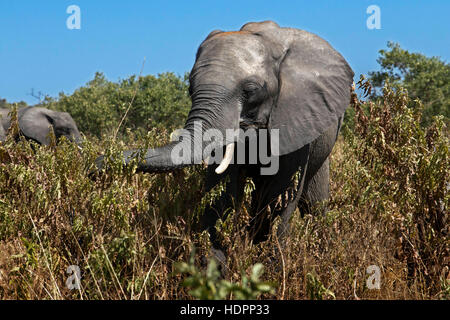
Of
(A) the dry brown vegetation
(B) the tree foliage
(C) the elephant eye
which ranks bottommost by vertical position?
(A) the dry brown vegetation

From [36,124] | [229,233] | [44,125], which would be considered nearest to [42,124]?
[44,125]

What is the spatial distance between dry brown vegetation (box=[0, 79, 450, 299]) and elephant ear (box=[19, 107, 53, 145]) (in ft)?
36.8

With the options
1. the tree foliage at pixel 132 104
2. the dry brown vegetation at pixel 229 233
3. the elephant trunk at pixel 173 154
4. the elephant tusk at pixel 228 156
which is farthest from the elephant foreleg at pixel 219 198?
the tree foliage at pixel 132 104

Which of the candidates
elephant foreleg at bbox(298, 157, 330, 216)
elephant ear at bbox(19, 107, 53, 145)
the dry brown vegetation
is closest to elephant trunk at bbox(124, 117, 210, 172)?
the dry brown vegetation

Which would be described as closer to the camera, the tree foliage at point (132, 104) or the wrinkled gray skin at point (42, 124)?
the wrinkled gray skin at point (42, 124)

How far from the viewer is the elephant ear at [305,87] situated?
197 inches

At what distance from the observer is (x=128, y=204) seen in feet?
14.8

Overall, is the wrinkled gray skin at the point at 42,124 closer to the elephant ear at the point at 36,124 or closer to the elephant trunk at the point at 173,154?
the elephant ear at the point at 36,124

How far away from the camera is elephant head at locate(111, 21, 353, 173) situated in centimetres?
455

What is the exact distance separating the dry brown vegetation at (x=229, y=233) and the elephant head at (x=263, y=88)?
34cm

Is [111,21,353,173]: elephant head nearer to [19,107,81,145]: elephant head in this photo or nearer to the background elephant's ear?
the background elephant's ear

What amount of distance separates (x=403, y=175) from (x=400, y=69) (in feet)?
48.8
